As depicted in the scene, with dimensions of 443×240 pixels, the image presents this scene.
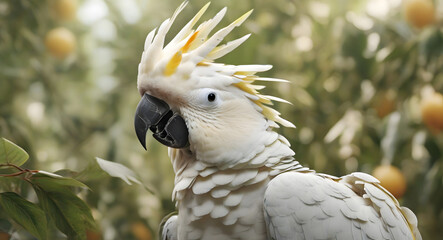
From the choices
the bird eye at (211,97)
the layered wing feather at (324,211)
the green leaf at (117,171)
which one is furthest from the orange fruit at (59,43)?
the layered wing feather at (324,211)

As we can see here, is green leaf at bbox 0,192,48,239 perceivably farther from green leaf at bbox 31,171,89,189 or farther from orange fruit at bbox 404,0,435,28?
orange fruit at bbox 404,0,435,28

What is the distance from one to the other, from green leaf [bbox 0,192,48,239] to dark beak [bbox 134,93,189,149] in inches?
8.4

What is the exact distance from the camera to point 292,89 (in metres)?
1.70

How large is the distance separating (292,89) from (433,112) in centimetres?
44

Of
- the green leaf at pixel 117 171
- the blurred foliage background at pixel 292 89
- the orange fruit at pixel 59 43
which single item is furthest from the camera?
the orange fruit at pixel 59 43

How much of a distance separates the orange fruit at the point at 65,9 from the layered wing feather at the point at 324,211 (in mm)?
1256

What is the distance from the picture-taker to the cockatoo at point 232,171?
0.83 meters

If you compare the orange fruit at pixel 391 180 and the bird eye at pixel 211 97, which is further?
the orange fruit at pixel 391 180

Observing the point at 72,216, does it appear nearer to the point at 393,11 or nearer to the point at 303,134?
the point at 303,134

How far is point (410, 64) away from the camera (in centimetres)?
159

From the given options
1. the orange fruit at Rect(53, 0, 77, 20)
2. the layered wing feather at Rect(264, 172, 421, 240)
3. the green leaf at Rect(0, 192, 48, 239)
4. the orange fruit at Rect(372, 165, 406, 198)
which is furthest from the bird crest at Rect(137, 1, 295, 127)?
the orange fruit at Rect(53, 0, 77, 20)

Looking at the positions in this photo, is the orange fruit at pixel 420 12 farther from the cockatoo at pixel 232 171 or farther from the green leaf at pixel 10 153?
the green leaf at pixel 10 153

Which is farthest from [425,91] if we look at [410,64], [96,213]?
[96,213]

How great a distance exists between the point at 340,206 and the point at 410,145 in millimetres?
871
